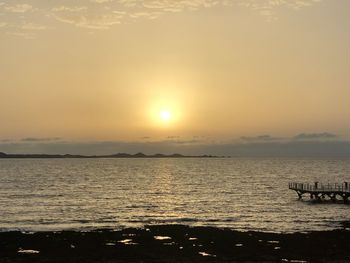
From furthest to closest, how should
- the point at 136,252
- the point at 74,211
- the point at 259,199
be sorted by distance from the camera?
the point at 259,199 < the point at 74,211 < the point at 136,252

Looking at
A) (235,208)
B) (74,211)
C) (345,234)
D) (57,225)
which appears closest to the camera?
(345,234)

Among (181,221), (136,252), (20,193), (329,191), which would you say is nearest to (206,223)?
(181,221)

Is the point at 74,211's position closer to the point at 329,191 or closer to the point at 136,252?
the point at 136,252

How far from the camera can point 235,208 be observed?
74750 mm

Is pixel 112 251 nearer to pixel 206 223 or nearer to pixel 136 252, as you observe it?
pixel 136 252

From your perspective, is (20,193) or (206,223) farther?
(20,193)

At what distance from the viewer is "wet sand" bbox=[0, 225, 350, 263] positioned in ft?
119

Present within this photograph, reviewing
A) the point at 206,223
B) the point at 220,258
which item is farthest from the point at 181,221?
the point at 220,258

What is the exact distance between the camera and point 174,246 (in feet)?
132

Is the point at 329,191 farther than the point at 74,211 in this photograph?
Yes

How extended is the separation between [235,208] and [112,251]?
3886 centimetres

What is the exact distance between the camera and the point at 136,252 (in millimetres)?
38281

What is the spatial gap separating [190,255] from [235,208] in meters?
38.9

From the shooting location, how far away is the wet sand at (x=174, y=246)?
119 feet
